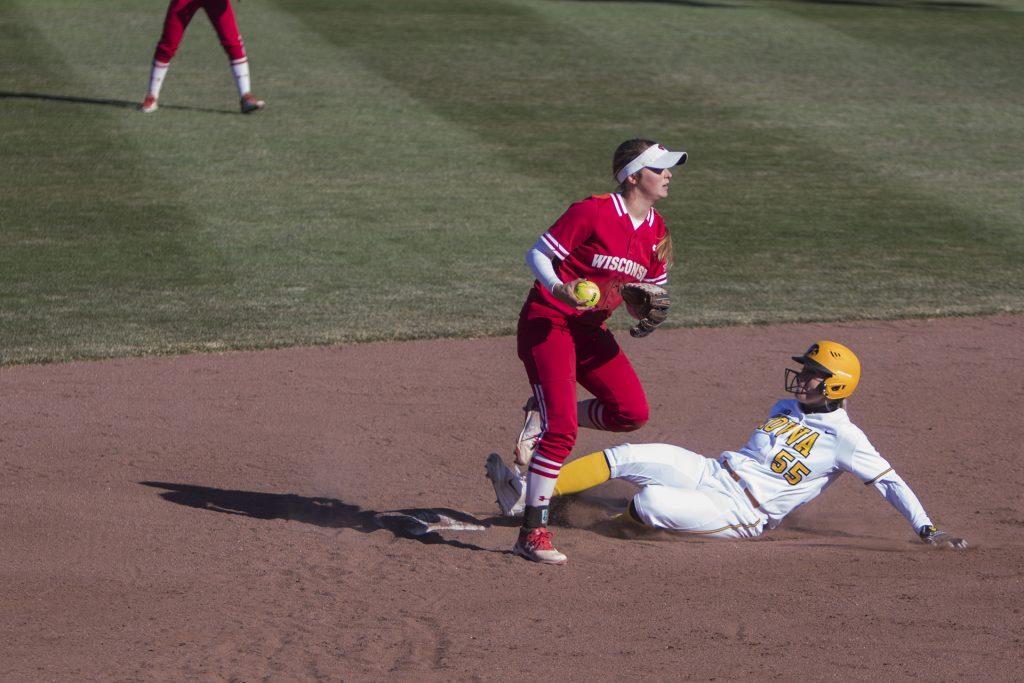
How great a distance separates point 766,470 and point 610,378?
84 cm

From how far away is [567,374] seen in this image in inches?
233

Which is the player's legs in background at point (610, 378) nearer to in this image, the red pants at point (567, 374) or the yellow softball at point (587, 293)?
the red pants at point (567, 374)

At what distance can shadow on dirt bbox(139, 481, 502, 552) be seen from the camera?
6.26 meters

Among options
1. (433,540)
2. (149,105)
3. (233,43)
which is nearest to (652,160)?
(433,540)

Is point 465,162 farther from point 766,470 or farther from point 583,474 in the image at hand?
point 766,470

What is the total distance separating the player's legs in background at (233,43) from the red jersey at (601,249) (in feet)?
28.7

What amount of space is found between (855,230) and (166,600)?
7.90m

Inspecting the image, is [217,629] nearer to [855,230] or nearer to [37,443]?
[37,443]

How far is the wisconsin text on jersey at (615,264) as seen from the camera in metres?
5.96

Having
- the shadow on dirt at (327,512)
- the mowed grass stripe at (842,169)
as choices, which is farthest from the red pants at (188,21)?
the shadow on dirt at (327,512)

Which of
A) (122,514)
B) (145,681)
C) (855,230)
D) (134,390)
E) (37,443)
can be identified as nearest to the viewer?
(145,681)

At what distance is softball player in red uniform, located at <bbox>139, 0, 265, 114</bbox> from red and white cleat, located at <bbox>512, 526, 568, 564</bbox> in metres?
9.24

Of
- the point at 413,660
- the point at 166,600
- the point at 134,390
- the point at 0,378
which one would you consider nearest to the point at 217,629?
the point at 166,600

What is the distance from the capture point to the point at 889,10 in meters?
19.5
